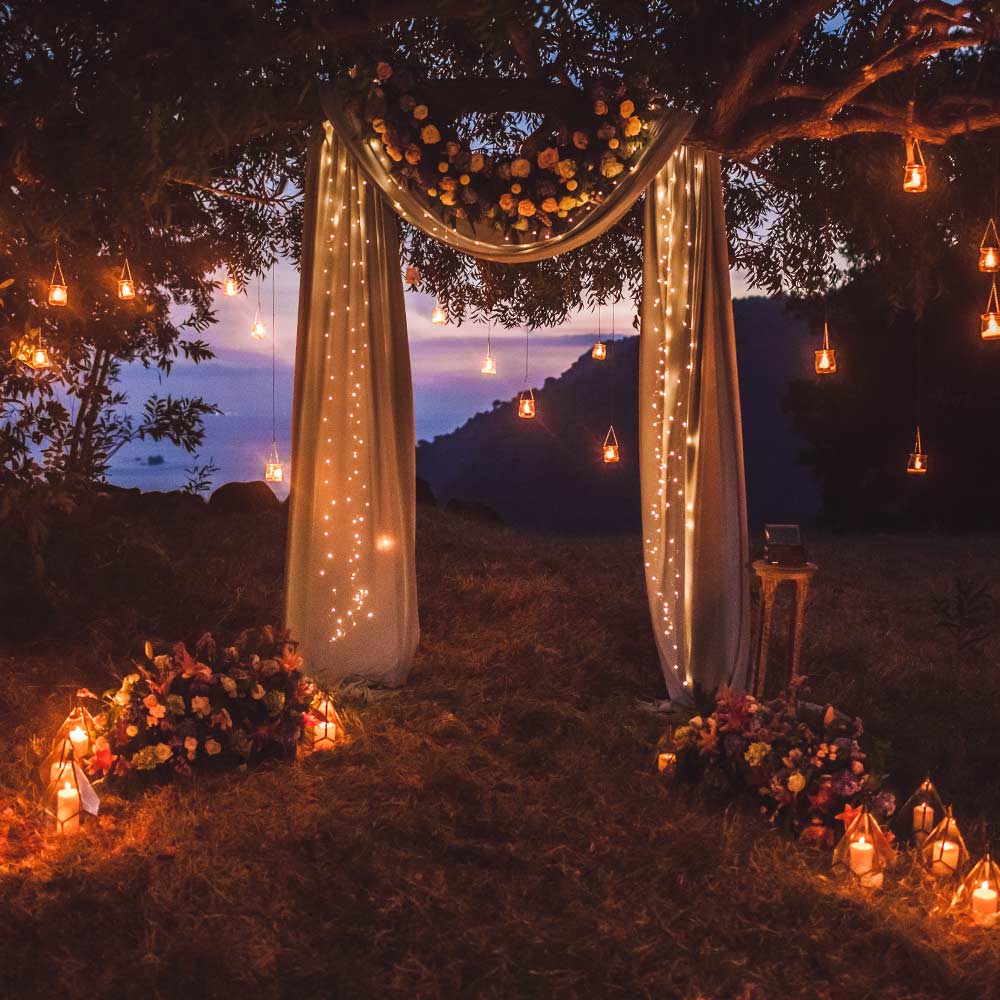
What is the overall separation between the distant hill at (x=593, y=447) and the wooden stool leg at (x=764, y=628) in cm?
1271

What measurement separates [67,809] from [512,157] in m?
3.03

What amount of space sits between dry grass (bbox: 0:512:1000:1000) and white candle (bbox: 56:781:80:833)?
63mm

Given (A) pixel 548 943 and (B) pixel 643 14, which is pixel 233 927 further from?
(B) pixel 643 14

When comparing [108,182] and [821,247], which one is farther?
[821,247]

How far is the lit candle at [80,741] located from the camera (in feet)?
11.0

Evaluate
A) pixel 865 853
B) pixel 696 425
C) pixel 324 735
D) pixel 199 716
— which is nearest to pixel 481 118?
pixel 696 425

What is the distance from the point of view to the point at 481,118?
512 centimetres

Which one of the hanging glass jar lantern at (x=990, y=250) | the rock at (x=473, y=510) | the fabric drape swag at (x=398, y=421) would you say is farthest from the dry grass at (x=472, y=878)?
the rock at (x=473, y=510)

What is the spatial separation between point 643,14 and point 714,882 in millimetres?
3224

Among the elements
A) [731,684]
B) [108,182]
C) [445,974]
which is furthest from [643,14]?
[445,974]

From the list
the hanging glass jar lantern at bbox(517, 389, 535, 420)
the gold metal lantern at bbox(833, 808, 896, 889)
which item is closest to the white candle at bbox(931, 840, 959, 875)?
the gold metal lantern at bbox(833, 808, 896, 889)

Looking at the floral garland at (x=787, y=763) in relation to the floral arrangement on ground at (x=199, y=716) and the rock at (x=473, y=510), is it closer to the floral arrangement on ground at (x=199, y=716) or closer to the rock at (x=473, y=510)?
the floral arrangement on ground at (x=199, y=716)

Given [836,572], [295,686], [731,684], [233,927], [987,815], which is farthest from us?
[836,572]

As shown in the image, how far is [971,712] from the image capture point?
4.35 metres
